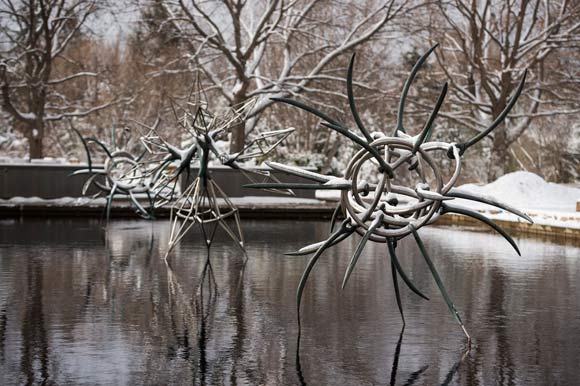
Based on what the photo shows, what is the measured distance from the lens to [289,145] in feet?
139

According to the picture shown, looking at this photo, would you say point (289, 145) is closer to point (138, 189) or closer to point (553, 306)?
point (138, 189)

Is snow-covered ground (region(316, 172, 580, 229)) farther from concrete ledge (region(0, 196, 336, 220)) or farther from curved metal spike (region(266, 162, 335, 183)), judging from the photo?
curved metal spike (region(266, 162, 335, 183))

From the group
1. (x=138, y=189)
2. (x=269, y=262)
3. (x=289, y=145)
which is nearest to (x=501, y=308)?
(x=269, y=262)

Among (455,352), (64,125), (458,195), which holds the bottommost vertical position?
(455,352)

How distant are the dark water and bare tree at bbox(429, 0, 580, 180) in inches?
655

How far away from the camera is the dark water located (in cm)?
688

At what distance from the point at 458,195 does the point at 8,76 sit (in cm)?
3081

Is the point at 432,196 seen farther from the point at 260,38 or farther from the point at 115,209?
the point at 260,38

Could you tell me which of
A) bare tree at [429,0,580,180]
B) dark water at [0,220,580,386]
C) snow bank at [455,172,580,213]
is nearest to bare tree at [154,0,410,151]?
bare tree at [429,0,580,180]

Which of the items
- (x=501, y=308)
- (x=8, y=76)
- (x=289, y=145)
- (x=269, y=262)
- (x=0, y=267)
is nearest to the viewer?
(x=501, y=308)

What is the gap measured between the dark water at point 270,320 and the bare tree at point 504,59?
16637 mm

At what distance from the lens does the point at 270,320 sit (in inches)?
357

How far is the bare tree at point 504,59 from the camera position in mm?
31438

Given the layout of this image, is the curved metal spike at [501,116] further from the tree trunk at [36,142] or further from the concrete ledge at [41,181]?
the tree trunk at [36,142]
